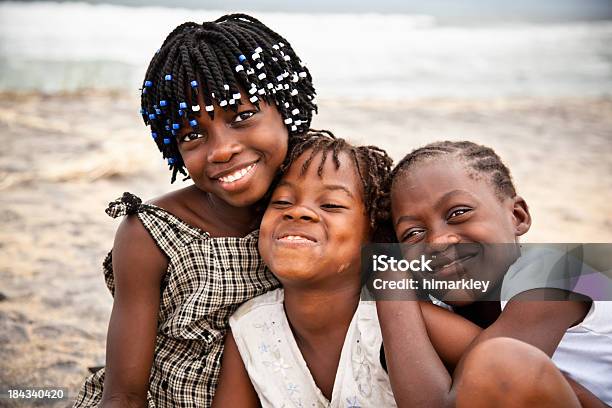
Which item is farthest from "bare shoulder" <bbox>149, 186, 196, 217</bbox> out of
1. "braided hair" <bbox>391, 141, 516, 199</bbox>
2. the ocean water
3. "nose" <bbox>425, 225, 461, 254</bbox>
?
the ocean water

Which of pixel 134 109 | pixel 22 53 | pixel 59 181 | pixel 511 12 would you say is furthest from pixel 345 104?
pixel 511 12

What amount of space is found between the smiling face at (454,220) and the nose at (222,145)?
1.59 ft

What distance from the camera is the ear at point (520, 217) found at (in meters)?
2.29

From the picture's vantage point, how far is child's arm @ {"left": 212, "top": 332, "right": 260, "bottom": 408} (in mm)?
2299

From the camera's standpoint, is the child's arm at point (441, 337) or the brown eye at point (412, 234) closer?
the child's arm at point (441, 337)

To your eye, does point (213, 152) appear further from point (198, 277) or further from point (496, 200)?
point (496, 200)

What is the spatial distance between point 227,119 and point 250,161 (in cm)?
14

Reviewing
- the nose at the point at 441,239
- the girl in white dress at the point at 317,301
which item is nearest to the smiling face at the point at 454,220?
the nose at the point at 441,239

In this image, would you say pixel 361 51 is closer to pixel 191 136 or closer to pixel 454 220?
pixel 191 136

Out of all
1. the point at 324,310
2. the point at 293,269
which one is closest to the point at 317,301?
the point at 324,310

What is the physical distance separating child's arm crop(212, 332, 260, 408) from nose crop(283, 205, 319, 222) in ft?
1.57

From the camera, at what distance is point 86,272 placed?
4266 millimetres

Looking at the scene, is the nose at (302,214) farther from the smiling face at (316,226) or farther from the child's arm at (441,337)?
the child's arm at (441,337)

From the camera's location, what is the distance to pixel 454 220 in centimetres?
218
